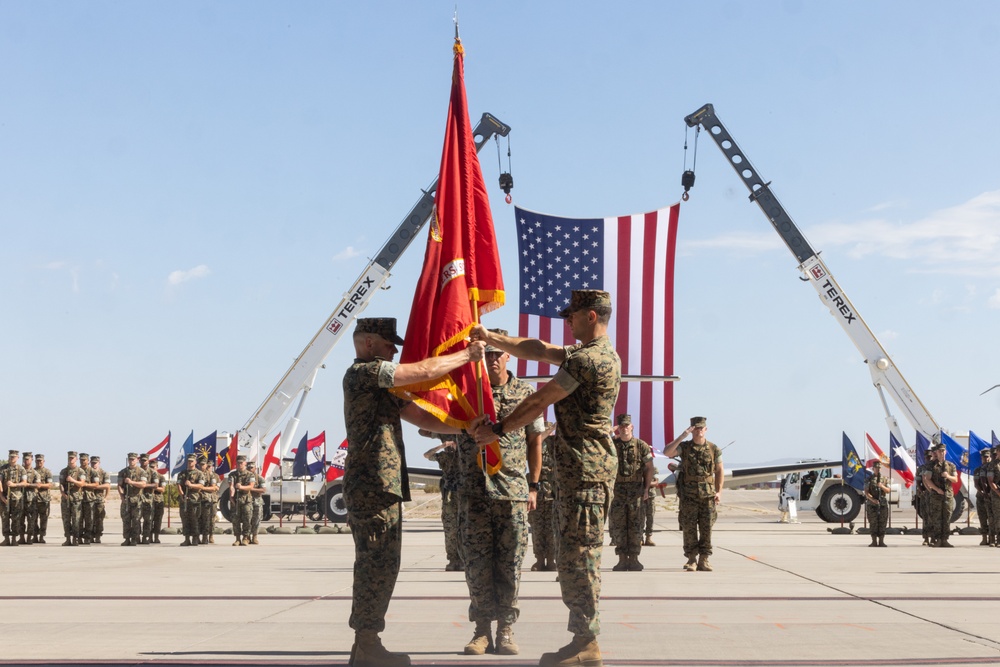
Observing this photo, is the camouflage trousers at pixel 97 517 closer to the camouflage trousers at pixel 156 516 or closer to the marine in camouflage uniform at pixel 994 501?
the camouflage trousers at pixel 156 516

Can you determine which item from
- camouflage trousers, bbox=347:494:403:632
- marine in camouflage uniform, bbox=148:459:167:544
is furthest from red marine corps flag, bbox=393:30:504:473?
marine in camouflage uniform, bbox=148:459:167:544

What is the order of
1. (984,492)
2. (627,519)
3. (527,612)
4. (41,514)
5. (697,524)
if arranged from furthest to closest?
(41,514), (984,492), (627,519), (697,524), (527,612)

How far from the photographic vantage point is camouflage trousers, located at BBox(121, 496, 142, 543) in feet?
69.4

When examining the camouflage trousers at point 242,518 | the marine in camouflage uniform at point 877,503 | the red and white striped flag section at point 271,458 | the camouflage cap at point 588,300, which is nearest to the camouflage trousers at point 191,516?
the camouflage trousers at point 242,518

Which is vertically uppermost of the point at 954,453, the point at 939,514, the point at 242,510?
the point at 954,453

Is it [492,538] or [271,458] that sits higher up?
[271,458]

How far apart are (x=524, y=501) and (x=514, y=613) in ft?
2.21

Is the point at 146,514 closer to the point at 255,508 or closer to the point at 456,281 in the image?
the point at 255,508

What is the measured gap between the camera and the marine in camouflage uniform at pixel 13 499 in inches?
857

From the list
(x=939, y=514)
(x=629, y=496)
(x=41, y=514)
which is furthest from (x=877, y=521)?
(x=41, y=514)

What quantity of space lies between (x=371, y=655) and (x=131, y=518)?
16451 mm

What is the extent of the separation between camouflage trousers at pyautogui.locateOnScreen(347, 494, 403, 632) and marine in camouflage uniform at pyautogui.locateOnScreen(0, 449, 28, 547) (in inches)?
696

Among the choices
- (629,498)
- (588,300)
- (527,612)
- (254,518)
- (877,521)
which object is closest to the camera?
(588,300)

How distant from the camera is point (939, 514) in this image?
19.1 meters
